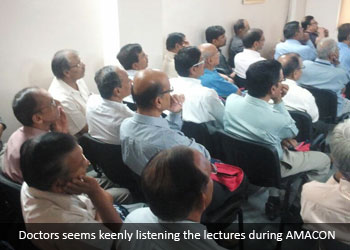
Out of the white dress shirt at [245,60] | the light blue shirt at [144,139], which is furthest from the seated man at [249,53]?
the light blue shirt at [144,139]

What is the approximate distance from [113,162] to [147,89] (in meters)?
0.52

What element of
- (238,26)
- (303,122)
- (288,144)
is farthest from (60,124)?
(238,26)

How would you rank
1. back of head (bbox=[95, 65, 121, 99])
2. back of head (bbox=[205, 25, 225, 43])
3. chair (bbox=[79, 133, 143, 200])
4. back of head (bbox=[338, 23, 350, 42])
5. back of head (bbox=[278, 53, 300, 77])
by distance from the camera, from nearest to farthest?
chair (bbox=[79, 133, 143, 200])
back of head (bbox=[95, 65, 121, 99])
back of head (bbox=[278, 53, 300, 77])
back of head (bbox=[338, 23, 350, 42])
back of head (bbox=[205, 25, 225, 43])

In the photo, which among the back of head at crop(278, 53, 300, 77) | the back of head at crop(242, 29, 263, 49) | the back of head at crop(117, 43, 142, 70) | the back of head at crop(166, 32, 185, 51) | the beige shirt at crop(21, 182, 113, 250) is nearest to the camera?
the beige shirt at crop(21, 182, 113, 250)

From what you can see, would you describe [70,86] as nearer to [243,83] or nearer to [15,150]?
[15,150]

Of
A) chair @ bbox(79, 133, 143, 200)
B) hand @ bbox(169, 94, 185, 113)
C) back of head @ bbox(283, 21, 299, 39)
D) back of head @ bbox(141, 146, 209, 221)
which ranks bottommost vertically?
chair @ bbox(79, 133, 143, 200)

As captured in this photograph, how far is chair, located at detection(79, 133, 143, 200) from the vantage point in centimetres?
195

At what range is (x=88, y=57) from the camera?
11.3 feet

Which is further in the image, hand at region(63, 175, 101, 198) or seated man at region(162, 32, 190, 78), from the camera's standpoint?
seated man at region(162, 32, 190, 78)

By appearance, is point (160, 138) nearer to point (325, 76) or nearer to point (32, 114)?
point (32, 114)

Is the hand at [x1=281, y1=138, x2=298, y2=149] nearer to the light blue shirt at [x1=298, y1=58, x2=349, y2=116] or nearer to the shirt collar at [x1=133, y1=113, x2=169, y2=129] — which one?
the shirt collar at [x1=133, y1=113, x2=169, y2=129]

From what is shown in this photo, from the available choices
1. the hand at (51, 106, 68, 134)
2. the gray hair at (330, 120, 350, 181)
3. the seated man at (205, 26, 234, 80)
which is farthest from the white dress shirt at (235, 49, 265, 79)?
the gray hair at (330, 120, 350, 181)

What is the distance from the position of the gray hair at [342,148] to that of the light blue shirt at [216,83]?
6.32 feet

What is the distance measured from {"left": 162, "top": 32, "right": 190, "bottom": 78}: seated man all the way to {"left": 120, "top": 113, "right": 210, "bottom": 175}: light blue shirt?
2091 mm
